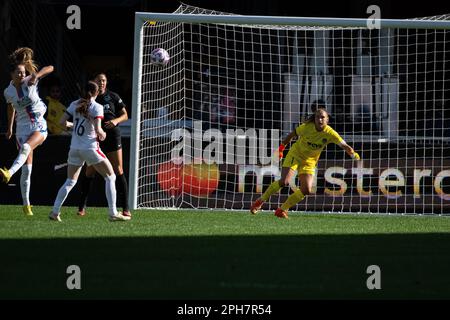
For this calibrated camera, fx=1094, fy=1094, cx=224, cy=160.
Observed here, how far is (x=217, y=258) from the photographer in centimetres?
923

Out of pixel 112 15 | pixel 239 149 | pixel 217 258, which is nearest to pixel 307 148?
pixel 239 149

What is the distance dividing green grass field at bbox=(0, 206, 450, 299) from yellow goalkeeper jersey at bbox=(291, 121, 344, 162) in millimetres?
1998

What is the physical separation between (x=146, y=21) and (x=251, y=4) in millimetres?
7253

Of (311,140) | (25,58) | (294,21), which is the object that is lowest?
(311,140)

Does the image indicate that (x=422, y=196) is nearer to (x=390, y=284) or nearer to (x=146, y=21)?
(x=146, y=21)

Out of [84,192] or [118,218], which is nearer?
[118,218]

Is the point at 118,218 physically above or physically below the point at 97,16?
below

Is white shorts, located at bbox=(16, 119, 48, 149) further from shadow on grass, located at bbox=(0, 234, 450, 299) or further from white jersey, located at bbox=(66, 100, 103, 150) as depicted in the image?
shadow on grass, located at bbox=(0, 234, 450, 299)

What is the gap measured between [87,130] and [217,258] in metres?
3.99

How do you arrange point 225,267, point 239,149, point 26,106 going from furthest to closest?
point 239,149 → point 26,106 → point 225,267

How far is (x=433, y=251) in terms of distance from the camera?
1039 centimetres

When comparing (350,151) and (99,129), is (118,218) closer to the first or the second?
(99,129)

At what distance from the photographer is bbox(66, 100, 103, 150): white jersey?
1266cm
